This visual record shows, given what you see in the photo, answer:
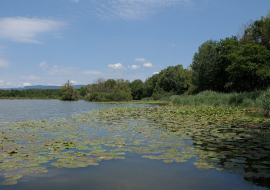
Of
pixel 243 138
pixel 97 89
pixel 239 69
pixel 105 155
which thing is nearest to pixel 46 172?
pixel 105 155

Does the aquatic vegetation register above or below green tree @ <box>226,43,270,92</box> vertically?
below

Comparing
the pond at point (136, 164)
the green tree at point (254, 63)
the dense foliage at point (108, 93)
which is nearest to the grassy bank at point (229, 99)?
the green tree at point (254, 63)

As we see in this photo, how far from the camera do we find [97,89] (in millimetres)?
81250

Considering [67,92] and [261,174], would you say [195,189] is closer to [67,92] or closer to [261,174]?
[261,174]

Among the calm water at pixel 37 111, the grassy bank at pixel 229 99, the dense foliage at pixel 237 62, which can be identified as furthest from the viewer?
the dense foliage at pixel 237 62

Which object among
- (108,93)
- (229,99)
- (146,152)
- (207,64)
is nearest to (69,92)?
(108,93)

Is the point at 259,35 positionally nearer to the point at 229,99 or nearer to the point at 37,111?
the point at 229,99

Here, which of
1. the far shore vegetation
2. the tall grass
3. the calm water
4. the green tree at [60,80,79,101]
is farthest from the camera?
the green tree at [60,80,79,101]

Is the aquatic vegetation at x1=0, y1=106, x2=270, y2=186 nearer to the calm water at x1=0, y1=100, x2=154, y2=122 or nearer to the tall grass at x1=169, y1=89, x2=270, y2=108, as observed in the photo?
the calm water at x1=0, y1=100, x2=154, y2=122

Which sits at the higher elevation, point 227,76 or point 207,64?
point 207,64

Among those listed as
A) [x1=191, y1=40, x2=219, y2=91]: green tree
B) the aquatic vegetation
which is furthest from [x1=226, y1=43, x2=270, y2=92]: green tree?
the aquatic vegetation

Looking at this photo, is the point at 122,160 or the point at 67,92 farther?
the point at 67,92

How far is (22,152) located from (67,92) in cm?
7788

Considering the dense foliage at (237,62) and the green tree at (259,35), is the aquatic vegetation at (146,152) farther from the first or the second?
the green tree at (259,35)
